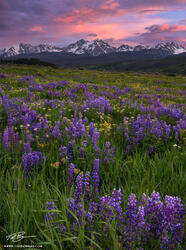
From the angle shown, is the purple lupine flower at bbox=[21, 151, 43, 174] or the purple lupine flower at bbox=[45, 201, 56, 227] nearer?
the purple lupine flower at bbox=[45, 201, 56, 227]

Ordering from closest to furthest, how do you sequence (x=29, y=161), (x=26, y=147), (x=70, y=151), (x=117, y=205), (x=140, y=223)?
(x=140, y=223)
(x=117, y=205)
(x=29, y=161)
(x=26, y=147)
(x=70, y=151)

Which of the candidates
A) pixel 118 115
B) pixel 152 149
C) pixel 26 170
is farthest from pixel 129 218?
pixel 118 115

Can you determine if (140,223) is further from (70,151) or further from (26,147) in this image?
(26,147)

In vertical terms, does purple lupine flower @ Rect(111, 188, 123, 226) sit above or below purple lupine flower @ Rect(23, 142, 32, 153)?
below

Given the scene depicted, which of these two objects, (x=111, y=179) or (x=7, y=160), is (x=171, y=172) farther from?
(x=7, y=160)

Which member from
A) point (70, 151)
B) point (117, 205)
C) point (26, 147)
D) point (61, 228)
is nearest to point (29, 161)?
point (26, 147)

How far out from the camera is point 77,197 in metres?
2.24

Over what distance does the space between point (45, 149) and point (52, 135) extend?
0.46m

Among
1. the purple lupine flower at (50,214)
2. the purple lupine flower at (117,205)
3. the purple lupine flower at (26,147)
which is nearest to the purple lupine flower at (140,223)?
the purple lupine flower at (117,205)

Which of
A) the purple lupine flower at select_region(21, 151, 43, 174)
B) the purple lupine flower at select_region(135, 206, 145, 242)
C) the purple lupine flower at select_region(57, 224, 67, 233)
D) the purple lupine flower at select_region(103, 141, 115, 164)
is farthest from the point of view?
the purple lupine flower at select_region(103, 141, 115, 164)

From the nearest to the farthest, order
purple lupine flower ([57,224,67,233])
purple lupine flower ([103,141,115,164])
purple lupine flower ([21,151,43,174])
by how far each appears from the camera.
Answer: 1. purple lupine flower ([57,224,67,233])
2. purple lupine flower ([21,151,43,174])
3. purple lupine flower ([103,141,115,164])

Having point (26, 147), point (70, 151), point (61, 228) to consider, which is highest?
point (26, 147)

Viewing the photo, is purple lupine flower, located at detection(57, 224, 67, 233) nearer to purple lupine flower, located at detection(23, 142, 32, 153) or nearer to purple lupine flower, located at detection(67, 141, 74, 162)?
purple lupine flower, located at detection(67, 141, 74, 162)

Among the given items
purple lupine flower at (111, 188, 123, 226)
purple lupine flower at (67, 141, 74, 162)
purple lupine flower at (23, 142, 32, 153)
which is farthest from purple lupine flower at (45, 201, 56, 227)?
purple lupine flower at (23, 142, 32, 153)
